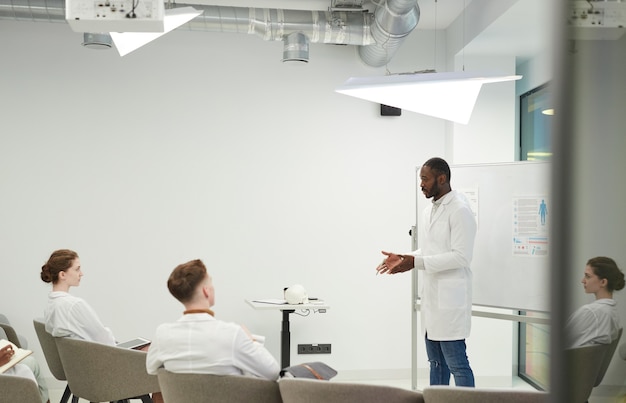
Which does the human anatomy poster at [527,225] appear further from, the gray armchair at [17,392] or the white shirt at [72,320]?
the gray armchair at [17,392]

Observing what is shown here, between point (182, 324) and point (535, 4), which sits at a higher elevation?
point (535, 4)

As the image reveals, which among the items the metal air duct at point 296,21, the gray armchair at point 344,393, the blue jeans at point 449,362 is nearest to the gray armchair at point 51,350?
the gray armchair at point 344,393

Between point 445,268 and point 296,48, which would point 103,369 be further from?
point 296,48

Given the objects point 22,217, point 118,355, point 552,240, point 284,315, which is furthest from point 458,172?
point 552,240

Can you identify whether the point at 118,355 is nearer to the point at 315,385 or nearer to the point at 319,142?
the point at 315,385

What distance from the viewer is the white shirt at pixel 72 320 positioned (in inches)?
164

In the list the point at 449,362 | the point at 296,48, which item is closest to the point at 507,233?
the point at 449,362

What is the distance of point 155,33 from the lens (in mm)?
3723

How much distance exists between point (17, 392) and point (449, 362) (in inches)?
99.4

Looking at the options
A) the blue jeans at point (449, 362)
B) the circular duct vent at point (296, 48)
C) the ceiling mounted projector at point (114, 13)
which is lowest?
the blue jeans at point (449, 362)

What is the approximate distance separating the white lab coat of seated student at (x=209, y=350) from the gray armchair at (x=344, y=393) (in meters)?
0.27

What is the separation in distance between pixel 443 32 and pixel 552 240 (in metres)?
6.99

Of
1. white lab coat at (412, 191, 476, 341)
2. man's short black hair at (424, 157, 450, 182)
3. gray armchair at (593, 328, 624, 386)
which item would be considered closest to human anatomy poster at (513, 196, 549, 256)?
white lab coat at (412, 191, 476, 341)

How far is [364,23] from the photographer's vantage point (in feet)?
19.7
